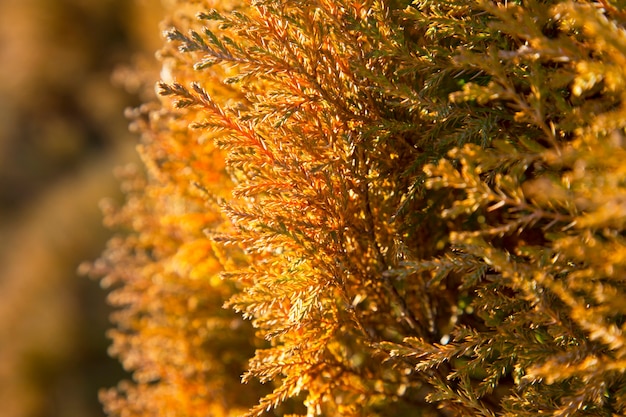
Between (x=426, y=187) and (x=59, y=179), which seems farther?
(x=59, y=179)

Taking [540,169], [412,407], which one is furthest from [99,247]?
[540,169]

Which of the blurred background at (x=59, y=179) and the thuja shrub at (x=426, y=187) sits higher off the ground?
the blurred background at (x=59, y=179)

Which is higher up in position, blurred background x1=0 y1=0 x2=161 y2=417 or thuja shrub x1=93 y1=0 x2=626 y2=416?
blurred background x1=0 y1=0 x2=161 y2=417

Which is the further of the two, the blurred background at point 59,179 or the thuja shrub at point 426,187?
the blurred background at point 59,179

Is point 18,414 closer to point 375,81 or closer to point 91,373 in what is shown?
point 91,373

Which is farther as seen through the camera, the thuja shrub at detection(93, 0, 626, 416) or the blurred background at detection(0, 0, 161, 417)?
the blurred background at detection(0, 0, 161, 417)
